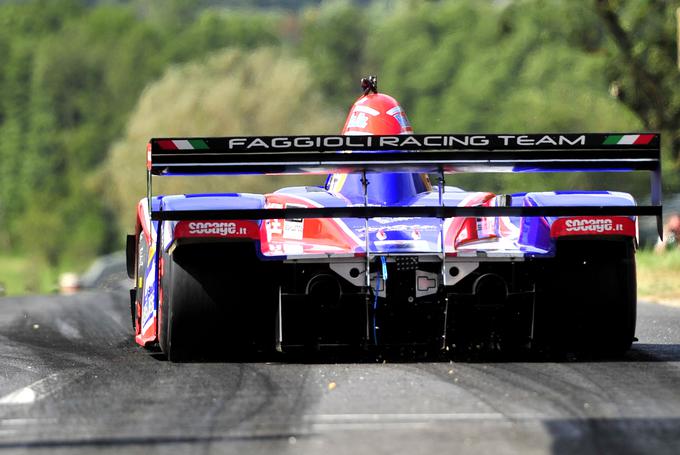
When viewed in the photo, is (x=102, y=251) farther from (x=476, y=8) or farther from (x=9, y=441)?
(x=9, y=441)

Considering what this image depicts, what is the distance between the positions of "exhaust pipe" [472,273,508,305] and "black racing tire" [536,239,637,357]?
1.04 feet

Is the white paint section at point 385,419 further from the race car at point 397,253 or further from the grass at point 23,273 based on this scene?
the grass at point 23,273

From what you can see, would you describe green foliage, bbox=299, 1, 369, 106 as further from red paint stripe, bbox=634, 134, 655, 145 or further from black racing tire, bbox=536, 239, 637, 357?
red paint stripe, bbox=634, 134, 655, 145

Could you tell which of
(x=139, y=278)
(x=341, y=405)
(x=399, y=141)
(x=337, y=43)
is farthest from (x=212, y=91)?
(x=341, y=405)

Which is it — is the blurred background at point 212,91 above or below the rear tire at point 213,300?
above

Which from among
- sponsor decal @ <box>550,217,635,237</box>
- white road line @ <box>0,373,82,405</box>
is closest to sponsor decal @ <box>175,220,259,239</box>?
white road line @ <box>0,373,82,405</box>

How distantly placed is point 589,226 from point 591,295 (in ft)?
1.69

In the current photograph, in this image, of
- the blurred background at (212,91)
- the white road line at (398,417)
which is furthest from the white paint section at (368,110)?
the blurred background at (212,91)

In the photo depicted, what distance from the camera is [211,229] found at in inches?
350

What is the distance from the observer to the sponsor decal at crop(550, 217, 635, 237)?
9016mm

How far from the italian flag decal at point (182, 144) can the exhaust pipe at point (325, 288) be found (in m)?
1.08

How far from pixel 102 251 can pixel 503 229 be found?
256ft

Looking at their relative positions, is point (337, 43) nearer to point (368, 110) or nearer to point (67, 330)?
point (67, 330)

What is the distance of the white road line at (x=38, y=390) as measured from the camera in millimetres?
7621
